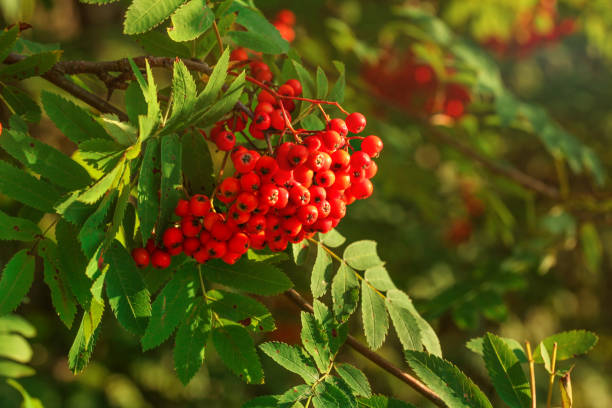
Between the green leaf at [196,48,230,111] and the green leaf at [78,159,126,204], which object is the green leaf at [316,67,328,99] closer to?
the green leaf at [196,48,230,111]

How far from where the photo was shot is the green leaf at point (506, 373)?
123 centimetres

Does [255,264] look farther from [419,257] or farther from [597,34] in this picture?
[597,34]

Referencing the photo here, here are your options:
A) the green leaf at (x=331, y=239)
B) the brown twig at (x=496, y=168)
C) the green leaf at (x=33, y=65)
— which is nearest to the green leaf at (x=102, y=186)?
the green leaf at (x=33, y=65)

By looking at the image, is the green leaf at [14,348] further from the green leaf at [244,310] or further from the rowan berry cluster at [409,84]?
the rowan berry cluster at [409,84]

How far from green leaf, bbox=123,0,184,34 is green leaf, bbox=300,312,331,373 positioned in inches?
29.1

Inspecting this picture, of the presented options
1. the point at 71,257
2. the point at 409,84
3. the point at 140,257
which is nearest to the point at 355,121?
the point at 140,257

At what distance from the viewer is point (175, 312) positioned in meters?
1.14

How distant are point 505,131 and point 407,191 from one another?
1.97 m

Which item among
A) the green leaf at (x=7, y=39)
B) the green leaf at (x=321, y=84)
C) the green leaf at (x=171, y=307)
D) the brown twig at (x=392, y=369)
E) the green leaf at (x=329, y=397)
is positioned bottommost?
the brown twig at (x=392, y=369)

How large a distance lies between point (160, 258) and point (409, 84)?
9.28 feet

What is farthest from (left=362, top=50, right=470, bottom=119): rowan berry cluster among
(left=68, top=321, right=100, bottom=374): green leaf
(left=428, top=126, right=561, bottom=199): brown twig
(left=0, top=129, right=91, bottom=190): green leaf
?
(left=68, top=321, right=100, bottom=374): green leaf

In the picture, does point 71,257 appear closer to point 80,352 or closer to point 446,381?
point 80,352

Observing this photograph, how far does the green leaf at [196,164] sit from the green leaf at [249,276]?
0.20 metres

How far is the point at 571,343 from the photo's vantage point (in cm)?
139
